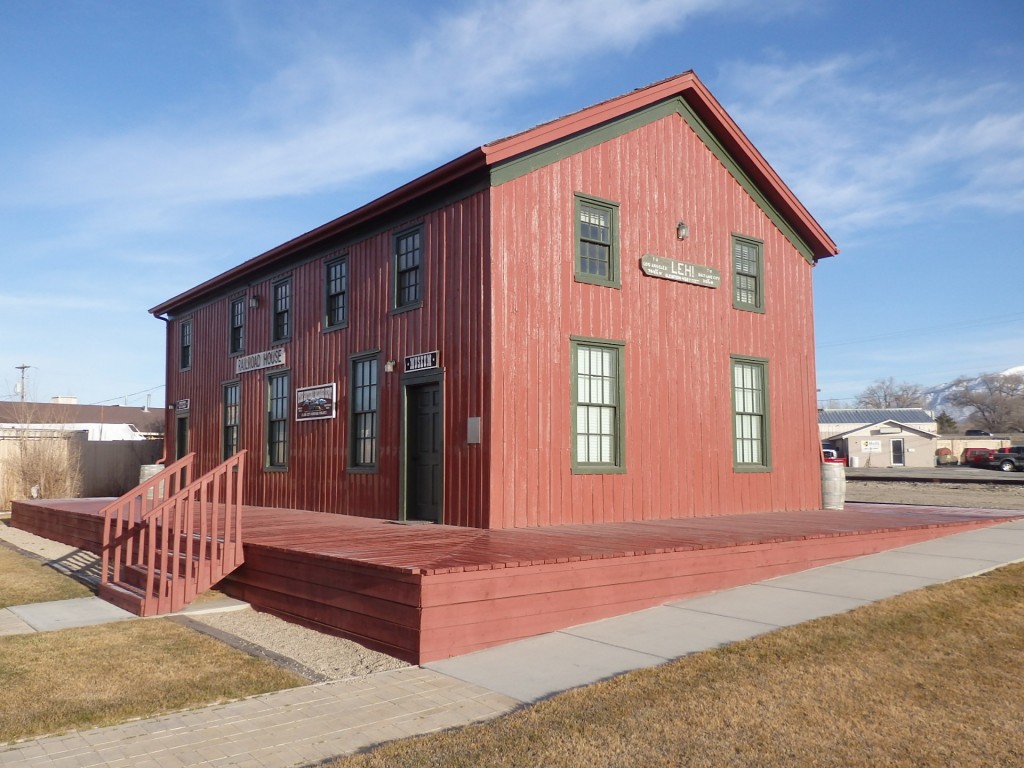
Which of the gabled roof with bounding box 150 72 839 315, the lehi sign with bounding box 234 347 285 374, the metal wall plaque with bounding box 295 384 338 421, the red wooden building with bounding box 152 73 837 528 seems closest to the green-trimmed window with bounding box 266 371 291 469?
the red wooden building with bounding box 152 73 837 528

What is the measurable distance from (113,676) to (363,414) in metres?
8.17

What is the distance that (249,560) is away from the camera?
392 inches

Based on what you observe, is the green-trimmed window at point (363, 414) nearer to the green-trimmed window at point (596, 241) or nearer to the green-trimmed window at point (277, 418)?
the green-trimmed window at point (277, 418)

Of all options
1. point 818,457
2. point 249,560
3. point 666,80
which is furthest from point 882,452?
point 249,560

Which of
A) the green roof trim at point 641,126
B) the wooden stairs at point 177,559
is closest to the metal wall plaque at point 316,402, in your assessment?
the wooden stairs at point 177,559

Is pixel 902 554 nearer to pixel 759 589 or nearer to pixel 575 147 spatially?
pixel 759 589

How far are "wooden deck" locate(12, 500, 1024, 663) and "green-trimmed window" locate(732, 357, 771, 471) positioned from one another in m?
2.47

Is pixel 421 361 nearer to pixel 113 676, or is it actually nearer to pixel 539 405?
pixel 539 405

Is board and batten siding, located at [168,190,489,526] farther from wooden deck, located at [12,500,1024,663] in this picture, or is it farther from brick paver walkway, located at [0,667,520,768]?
brick paver walkway, located at [0,667,520,768]

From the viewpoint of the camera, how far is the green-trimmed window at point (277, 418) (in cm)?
1709

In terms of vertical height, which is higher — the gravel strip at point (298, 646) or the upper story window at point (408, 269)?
the upper story window at point (408, 269)

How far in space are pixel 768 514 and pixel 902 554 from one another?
3454 millimetres

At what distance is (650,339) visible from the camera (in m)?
13.8

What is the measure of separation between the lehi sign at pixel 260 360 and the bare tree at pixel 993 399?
105217mm
